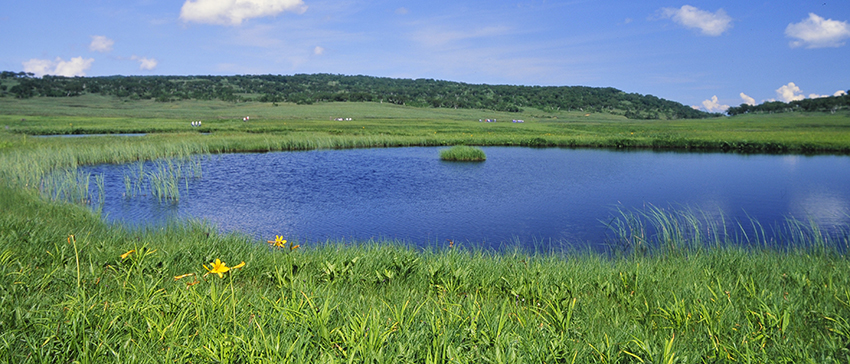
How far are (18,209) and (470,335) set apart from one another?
373 inches

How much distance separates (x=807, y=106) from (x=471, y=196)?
101 meters

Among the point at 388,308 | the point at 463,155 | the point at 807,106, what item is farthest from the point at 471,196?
the point at 807,106

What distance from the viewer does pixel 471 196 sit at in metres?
15.1

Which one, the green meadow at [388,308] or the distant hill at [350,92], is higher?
the distant hill at [350,92]

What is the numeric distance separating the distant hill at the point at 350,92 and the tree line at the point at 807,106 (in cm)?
2037

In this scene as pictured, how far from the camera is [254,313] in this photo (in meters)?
3.54

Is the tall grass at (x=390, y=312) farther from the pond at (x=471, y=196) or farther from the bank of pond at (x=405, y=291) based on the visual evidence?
the pond at (x=471, y=196)

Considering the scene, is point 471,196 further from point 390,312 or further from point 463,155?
point 390,312

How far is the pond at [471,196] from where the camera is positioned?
10.8m

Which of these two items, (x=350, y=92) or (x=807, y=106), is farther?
(x=350, y=92)

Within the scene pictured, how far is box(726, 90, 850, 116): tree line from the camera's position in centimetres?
8281

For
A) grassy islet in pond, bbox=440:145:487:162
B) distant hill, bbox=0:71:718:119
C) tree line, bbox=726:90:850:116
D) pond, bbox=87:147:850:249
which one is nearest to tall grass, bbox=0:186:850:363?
pond, bbox=87:147:850:249

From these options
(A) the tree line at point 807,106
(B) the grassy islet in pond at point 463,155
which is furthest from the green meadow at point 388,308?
(A) the tree line at point 807,106

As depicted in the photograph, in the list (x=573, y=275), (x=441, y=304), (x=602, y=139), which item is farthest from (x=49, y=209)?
(x=602, y=139)
